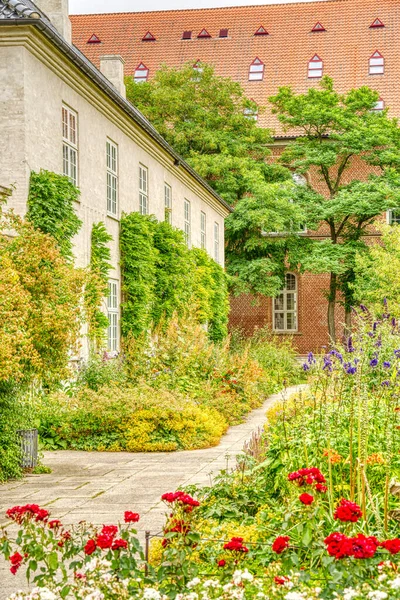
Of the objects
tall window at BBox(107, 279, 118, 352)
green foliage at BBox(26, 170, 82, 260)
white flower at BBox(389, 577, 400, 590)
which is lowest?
white flower at BBox(389, 577, 400, 590)

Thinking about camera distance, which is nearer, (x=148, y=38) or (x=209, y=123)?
(x=209, y=123)

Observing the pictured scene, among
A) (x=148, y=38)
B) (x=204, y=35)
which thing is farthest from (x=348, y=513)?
(x=148, y=38)

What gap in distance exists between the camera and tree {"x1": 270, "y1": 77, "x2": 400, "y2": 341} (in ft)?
110

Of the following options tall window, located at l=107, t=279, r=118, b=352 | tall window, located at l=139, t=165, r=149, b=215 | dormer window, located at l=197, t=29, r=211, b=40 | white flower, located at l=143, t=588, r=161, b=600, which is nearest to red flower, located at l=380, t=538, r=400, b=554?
white flower, located at l=143, t=588, r=161, b=600

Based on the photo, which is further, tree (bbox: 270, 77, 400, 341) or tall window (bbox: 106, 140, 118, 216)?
tree (bbox: 270, 77, 400, 341)

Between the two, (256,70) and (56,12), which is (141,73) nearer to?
(256,70)

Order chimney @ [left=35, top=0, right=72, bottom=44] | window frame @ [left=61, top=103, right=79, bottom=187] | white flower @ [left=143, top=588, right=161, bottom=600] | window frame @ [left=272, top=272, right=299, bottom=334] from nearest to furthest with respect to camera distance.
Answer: white flower @ [left=143, top=588, right=161, bottom=600] < window frame @ [left=61, top=103, right=79, bottom=187] < chimney @ [left=35, top=0, right=72, bottom=44] < window frame @ [left=272, top=272, right=299, bottom=334]

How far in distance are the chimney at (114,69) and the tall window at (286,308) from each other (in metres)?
18.8

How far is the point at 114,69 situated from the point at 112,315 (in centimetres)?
859

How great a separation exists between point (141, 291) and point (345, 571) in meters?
16.3

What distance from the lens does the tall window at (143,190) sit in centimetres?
2208

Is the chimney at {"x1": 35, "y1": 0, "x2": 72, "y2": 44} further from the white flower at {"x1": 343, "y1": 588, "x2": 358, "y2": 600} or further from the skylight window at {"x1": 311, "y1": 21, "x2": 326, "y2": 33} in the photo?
the skylight window at {"x1": 311, "y1": 21, "x2": 326, "y2": 33}

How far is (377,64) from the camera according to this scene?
137ft

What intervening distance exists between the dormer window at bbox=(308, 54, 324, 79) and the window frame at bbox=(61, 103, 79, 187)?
Answer: 28047 mm
